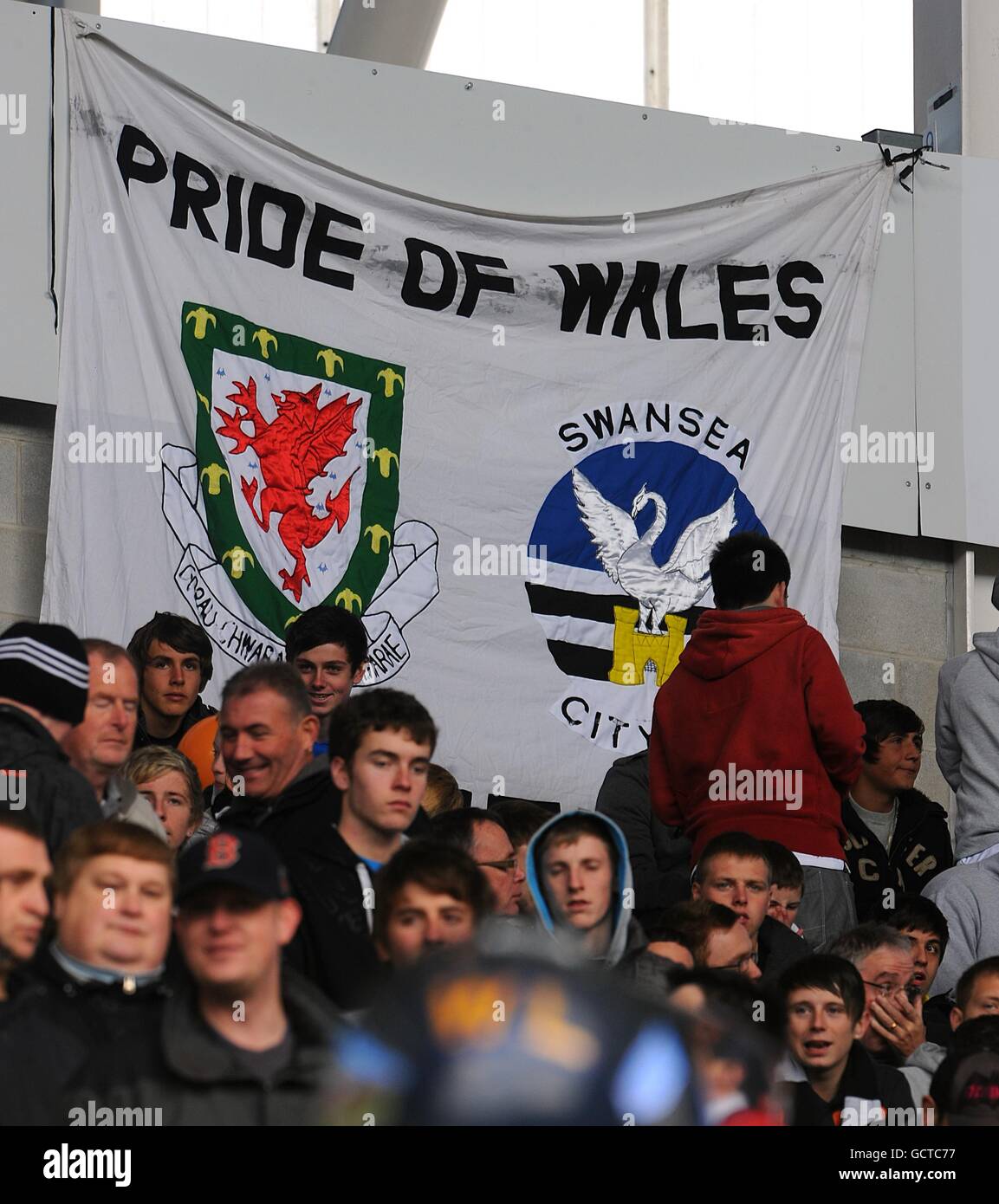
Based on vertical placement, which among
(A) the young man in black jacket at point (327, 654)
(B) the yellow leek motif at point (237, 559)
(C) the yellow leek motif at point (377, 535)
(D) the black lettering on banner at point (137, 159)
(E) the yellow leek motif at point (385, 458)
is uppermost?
(D) the black lettering on banner at point (137, 159)

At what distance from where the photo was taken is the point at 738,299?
8.63 m

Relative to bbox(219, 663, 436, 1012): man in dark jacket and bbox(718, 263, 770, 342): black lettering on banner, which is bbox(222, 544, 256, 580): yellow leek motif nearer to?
bbox(718, 263, 770, 342): black lettering on banner

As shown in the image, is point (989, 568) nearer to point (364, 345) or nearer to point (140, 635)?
point (364, 345)

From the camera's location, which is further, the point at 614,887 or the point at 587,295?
the point at 587,295

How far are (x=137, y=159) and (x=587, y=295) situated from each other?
1.86 m

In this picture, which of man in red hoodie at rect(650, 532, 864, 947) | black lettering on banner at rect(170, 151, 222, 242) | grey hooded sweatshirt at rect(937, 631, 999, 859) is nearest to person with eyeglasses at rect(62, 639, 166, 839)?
man in red hoodie at rect(650, 532, 864, 947)

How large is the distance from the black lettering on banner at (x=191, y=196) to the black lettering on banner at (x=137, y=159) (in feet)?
0.21

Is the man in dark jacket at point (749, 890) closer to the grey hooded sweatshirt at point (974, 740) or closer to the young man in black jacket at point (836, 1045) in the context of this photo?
the young man in black jacket at point (836, 1045)

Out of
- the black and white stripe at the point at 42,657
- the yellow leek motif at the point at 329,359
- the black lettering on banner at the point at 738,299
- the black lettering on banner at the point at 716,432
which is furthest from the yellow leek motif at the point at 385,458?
the black and white stripe at the point at 42,657

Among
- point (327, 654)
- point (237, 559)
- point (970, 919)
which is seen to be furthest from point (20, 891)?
point (237, 559)

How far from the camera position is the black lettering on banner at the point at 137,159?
24.6ft

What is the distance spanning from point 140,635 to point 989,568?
4225 mm

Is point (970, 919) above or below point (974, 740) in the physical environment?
below

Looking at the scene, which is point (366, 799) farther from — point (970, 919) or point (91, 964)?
point (970, 919)
